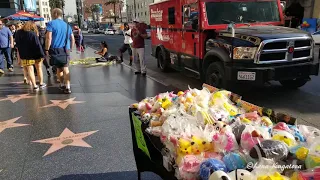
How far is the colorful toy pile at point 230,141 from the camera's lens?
1756 millimetres

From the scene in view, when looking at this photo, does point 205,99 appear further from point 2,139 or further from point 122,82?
point 122,82

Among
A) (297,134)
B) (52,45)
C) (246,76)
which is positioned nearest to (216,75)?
(246,76)

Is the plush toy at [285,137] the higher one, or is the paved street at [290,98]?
the plush toy at [285,137]

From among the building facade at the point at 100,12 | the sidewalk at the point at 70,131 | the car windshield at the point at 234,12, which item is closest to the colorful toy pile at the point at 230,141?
the sidewalk at the point at 70,131

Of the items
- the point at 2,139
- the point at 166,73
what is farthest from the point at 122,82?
the point at 2,139

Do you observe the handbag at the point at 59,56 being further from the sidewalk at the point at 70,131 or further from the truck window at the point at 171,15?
the truck window at the point at 171,15

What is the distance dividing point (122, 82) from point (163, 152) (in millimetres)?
6341

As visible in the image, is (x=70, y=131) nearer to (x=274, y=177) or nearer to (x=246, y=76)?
(x=246, y=76)

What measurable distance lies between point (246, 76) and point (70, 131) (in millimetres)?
3441

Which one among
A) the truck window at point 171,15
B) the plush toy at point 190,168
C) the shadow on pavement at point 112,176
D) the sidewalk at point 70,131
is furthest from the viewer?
the truck window at point 171,15

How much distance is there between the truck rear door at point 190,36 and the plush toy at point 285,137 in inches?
207

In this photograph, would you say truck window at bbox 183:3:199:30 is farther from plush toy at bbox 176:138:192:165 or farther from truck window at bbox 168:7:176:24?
plush toy at bbox 176:138:192:165

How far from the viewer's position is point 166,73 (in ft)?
32.7

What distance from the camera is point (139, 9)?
298ft
